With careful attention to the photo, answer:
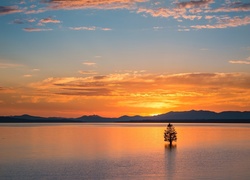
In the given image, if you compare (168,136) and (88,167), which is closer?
(88,167)

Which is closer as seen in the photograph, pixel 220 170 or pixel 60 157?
pixel 220 170

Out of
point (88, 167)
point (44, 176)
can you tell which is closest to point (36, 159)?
point (88, 167)

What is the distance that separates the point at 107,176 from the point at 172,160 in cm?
1725

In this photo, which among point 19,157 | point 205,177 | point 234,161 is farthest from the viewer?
point 19,157

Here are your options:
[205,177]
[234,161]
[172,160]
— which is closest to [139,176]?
[205,177]

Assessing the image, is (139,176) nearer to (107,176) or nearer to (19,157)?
(107,176)

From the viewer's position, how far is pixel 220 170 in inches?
1796

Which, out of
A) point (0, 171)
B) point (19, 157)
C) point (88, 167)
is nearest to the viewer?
point (0, 171)

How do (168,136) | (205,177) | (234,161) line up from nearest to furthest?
(205,177) → (234,161) → (168,136)

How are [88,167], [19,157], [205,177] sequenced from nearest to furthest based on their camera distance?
[205,177] → [88,167] → [19,157]

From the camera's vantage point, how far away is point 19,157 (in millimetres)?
58125

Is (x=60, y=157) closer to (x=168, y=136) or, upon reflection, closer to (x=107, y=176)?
(x=107, y=176)

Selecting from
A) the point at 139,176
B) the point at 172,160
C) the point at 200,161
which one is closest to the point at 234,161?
the point at 200,161

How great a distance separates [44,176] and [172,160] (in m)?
22.3
